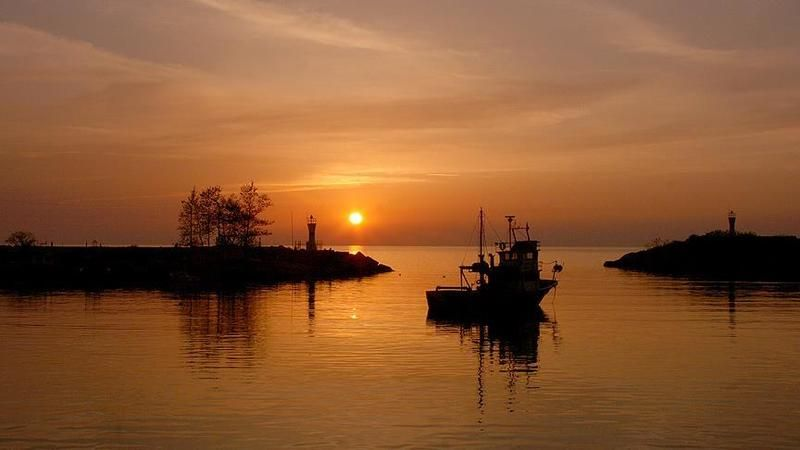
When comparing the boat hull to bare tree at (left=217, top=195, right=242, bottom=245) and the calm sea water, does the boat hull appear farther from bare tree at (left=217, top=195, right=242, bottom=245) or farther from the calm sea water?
bare tree at (left=217, top=195, right=242, bottom=245)

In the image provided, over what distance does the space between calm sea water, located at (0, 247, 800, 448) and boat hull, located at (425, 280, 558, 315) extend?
8.76 feet

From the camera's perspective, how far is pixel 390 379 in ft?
137

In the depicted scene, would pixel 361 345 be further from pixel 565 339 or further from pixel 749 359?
pixel 749 359

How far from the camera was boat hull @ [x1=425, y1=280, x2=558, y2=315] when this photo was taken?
265 feet

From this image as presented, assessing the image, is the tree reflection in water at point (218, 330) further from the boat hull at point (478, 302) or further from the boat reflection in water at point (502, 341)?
the boat hull at point (478, 302)

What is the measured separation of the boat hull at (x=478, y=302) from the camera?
80688mm

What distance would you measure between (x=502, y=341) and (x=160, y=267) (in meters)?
101

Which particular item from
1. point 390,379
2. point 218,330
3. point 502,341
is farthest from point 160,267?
point 390,379

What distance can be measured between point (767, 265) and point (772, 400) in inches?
6429

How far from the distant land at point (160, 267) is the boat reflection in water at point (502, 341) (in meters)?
Answer: 59.7

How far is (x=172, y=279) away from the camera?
135000mm

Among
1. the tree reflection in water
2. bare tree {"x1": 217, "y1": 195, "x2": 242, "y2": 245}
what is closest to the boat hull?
the tree reflection in water

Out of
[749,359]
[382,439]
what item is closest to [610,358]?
[749,359]

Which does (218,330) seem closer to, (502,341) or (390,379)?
(502,341)
